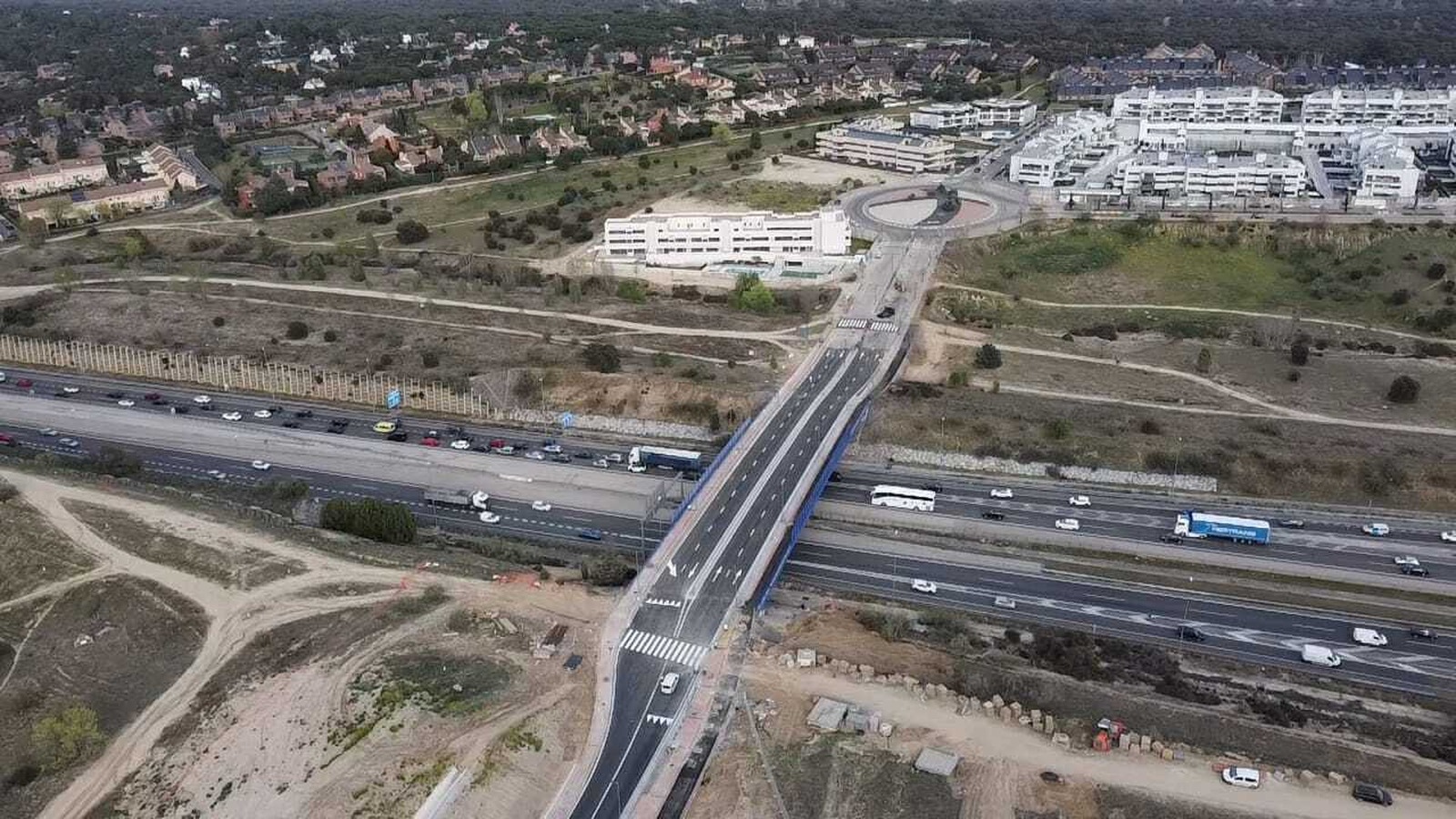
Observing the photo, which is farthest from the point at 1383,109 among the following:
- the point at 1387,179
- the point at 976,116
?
the point at 976,116

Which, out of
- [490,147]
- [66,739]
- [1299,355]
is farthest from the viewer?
[490,147]

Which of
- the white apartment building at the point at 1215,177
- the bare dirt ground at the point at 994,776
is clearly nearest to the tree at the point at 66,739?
the bare dirt ground at the point at 994,776

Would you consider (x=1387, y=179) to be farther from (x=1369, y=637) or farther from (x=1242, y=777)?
(x=1242, y=777)

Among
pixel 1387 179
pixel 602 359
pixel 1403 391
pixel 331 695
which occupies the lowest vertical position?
pixel 1403 391

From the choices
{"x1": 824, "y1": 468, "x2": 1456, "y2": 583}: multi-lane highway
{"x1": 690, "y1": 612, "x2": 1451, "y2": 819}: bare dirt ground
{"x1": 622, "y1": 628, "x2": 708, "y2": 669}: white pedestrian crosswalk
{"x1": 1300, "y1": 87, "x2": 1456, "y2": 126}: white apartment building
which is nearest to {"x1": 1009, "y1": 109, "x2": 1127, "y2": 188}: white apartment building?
{"x1": 1300, "y1": 87, "x2": 1456, "y2": 126}: white apartment building

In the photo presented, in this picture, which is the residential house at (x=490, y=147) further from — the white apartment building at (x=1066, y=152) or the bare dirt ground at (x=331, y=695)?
the bare dirt ground at (x=331, y=695)

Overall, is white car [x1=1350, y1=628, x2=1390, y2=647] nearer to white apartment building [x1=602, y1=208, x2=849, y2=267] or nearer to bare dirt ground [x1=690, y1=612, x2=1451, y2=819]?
bare dirt ground [x1=690, y1=612, x2=1451, y2=819]

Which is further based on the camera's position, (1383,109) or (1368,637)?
(1383,109)
